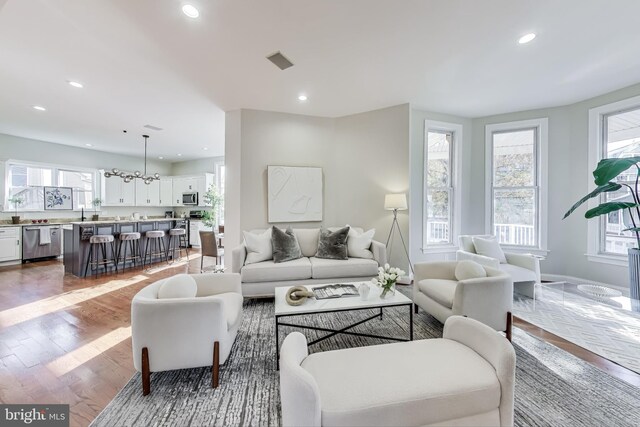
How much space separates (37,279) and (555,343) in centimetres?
744

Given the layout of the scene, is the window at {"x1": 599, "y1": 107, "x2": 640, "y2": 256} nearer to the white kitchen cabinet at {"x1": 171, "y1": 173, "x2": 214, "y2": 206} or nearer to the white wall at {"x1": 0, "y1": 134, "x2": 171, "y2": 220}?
the white kitchen cabinet at {"x1": 171, "y1": 173, "x2": 214, "y2": 206}

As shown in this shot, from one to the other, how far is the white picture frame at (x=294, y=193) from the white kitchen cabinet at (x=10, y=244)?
577cm

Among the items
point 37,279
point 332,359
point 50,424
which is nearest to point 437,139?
point 332,359

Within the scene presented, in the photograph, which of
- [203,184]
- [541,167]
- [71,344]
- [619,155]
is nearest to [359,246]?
[71,344]

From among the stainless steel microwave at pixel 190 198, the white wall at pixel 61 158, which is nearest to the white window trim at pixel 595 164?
the stainless steel microwave at pixel 190 198

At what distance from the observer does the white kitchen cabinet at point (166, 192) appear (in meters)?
8.37

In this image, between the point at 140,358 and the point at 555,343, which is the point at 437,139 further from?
the point at 140,358

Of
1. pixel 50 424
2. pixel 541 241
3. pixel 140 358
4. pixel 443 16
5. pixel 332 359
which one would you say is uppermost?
pixel 443 16

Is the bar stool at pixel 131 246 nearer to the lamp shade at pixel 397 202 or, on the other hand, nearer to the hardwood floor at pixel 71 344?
the hardwood floor at pixel 71 344

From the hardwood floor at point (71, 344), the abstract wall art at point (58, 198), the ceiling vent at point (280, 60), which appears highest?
the ceiling vent at point (280, 60)

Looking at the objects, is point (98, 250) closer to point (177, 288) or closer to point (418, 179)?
point (177, 288)

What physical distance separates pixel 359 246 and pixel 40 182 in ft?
26.4

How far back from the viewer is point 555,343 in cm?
232

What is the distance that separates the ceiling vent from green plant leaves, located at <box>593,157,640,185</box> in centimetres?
399
